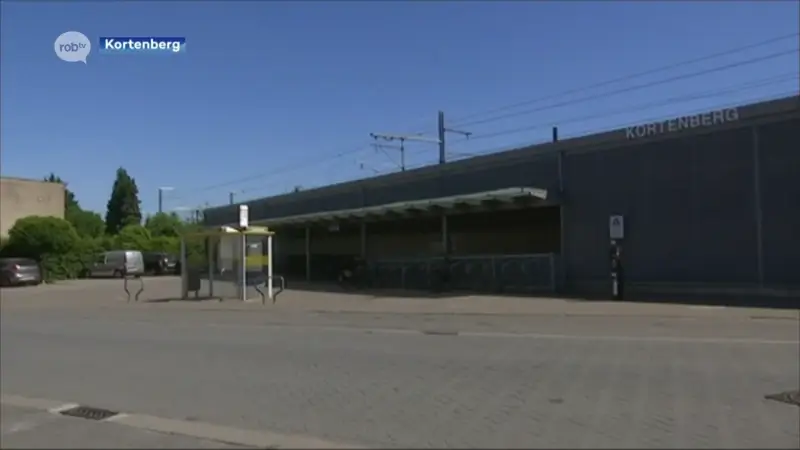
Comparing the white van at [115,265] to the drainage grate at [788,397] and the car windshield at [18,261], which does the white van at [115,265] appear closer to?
the car windshield at [18,261]

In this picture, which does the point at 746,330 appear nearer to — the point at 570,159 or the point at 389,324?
the point at 389,324

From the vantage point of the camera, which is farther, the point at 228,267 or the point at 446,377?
the point at 228,267

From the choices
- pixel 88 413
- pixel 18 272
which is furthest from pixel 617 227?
pixel 18 272

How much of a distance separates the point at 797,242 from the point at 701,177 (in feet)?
10.9

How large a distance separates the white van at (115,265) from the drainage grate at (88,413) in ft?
148

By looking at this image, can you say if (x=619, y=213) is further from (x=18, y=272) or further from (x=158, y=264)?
(x=158, y=264)

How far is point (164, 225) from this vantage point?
89062 millimetres

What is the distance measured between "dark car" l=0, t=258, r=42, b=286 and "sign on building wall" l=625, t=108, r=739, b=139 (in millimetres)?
31858

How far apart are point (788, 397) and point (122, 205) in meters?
114

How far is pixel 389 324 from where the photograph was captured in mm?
18422

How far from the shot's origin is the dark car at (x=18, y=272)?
40.7 meters

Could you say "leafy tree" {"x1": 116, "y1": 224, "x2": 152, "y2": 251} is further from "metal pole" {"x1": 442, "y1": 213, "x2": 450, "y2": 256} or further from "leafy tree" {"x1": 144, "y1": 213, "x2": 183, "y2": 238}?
"metal pole" {"x1": 442, "y1": 213, "x2": 450, "y2": 256}

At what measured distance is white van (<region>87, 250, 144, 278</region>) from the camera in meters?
52.2

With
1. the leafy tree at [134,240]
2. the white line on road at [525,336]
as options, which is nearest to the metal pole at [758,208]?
the white line on road at [525,336]
